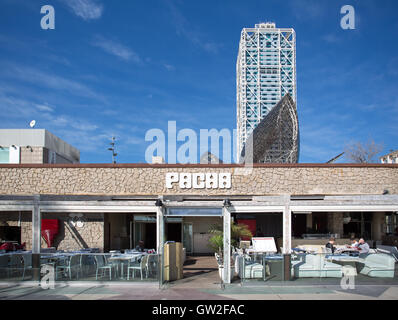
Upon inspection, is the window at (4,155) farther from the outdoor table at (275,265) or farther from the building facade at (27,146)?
the outdoor table at (275,265)

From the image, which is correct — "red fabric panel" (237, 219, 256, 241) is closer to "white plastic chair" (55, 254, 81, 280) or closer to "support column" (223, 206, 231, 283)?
"support column" (223, 206, 231, 283)

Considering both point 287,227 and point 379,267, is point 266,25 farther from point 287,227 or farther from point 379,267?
point 379,267

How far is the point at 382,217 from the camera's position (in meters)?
20.0

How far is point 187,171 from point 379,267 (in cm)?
910

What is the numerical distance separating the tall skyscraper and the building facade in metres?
120

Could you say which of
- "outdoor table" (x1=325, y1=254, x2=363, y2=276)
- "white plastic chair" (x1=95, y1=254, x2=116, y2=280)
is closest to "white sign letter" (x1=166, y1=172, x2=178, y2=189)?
"white plastic chair" (x1=95, y1=254, x2=116, y2=280)

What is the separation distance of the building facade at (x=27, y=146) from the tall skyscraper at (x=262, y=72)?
12038cm

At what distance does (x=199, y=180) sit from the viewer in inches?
696

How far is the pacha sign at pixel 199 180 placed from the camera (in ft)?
57.8

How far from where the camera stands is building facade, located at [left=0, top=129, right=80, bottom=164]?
85.0 feet

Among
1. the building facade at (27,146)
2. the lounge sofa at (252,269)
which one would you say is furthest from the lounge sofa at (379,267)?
the building facade at (27,146)

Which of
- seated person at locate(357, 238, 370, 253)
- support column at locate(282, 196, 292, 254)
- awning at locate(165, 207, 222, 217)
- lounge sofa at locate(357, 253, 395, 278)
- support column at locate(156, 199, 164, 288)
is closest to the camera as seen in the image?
support column at locate(156, 199, 164, 288)

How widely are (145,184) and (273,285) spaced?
8.41 m

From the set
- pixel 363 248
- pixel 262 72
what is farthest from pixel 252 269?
pixel 262 72
